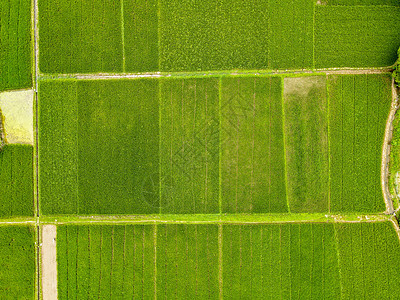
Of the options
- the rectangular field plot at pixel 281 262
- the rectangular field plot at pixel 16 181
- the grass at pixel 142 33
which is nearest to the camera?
the rectangular field plot at pixel 281 262

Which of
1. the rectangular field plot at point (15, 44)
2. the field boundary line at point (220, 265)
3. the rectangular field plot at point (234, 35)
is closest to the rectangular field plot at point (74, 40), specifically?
the rectangular field plot at point (15, 44)

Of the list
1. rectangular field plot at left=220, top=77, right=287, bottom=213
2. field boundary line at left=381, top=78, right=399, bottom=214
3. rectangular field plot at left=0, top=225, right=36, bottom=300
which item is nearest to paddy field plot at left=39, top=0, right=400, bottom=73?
rectangular field plot at left=220, top=77, right=287, bottom=213

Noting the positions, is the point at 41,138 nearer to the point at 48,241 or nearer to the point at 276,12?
the point at 48,241

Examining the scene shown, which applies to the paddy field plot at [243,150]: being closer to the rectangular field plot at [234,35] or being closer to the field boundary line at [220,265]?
the rectangular field plot at [234,35]

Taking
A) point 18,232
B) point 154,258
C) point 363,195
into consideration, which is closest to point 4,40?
point 18,232

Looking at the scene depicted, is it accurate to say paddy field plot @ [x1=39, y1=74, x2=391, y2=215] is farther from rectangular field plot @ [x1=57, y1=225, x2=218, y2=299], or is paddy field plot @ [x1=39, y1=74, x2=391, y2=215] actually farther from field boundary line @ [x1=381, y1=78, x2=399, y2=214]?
rectangular field plot @ [x1=57, y1=225, x2=218, y2=299]

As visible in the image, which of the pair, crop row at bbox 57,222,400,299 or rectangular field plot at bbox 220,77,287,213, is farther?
rectangular field plot at bbox 220,77,287,213
